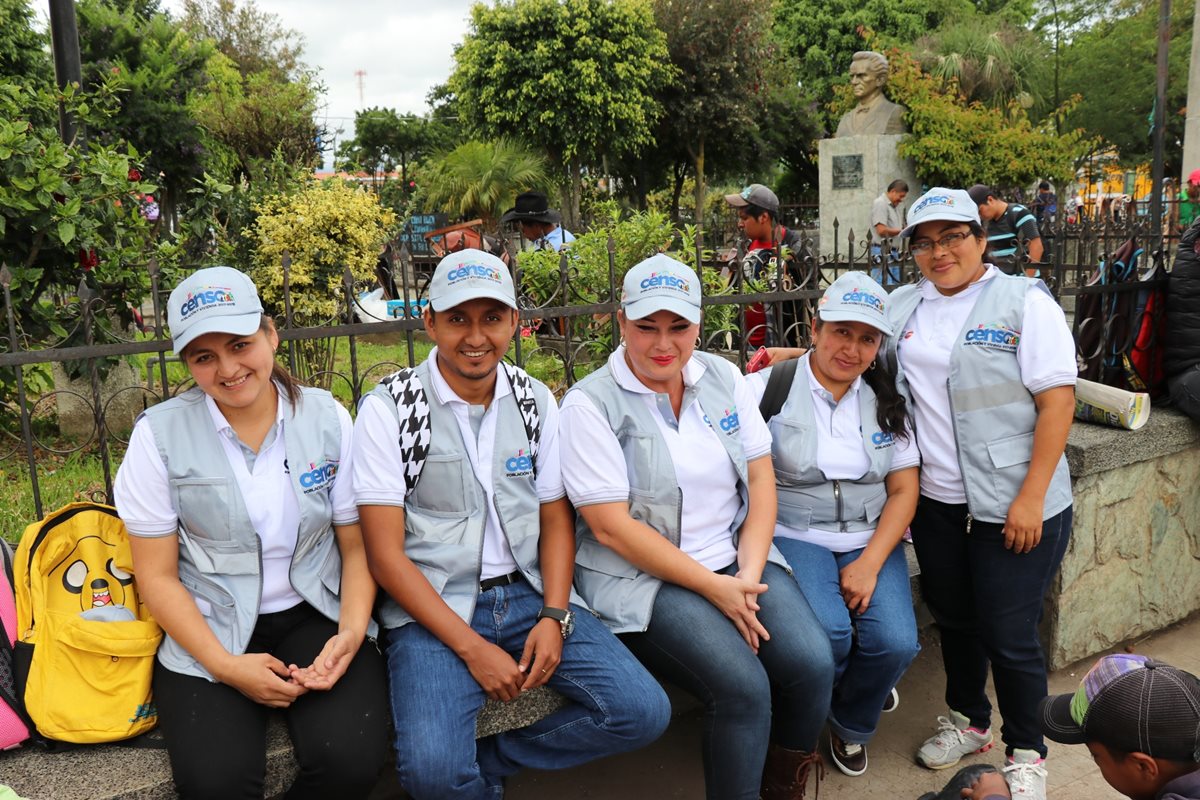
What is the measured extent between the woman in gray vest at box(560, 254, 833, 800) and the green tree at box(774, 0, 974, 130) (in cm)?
2775

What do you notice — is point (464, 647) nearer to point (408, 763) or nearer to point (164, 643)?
point (408, 763)

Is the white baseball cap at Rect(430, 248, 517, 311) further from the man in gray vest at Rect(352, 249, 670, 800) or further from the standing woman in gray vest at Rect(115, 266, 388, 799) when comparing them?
the standing woman in gray vest at Rect(115, 266, 388, 799)

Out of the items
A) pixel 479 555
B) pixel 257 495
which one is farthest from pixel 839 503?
pixel 257 495

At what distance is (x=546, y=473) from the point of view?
2.70 m

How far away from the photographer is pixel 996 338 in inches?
113

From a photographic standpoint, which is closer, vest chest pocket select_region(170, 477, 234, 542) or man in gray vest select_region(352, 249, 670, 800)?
vest chest pocket select_region(170, 477, 234, 542)

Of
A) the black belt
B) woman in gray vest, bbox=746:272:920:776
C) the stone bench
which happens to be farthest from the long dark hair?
the stone bench

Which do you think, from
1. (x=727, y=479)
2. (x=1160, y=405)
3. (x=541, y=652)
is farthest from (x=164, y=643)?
(x=1160, y=405)

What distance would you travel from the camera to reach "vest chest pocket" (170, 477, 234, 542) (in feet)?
7.64

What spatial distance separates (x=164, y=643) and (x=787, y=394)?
6.34 feet

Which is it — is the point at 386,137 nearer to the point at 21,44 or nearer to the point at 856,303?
the point at 21,44

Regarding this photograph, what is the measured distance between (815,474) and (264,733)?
1739 millimetres

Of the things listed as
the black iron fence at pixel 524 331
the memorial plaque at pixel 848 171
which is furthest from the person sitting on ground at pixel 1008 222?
the memorial plaque at pixel 848 171

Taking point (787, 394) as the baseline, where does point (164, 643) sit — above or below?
below
